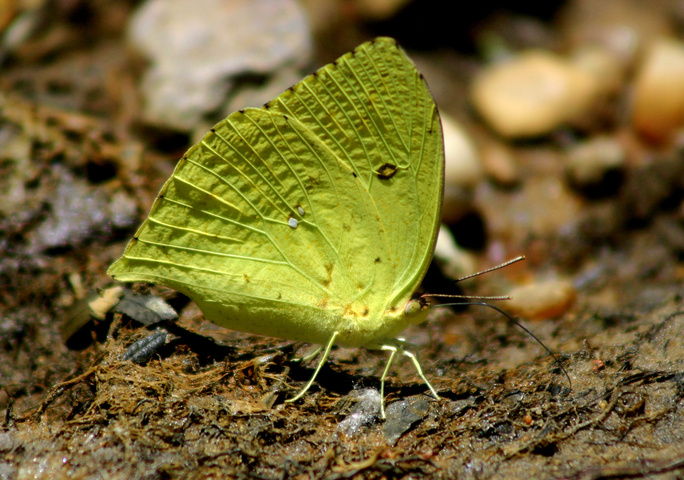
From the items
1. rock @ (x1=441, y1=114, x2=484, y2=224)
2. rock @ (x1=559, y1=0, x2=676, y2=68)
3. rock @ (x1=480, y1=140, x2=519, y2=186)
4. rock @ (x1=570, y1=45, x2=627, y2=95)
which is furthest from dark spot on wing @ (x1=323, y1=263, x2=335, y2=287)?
rock @ (x1=559, y1=0, x2=676, y2=68)

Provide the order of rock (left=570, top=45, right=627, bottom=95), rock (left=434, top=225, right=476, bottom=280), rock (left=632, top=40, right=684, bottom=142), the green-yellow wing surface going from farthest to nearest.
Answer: rock (left=570, top=45, right=627, bottom=95) < rock (left=632, top=40, right=684, bottom=142) < rock (left=434, top=225, right=476, bottom=280) < the green-yellow wing surface

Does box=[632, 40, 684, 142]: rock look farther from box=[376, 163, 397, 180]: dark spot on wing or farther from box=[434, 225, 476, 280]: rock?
box=[376, 163, 397, 180]: dark spot on wing

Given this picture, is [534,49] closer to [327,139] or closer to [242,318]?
[327,139]

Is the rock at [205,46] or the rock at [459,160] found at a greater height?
the rock at [205,46]

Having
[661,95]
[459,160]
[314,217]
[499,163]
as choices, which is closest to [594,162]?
[499,163]

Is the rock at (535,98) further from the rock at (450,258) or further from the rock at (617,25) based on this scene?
the rock at (450,258)

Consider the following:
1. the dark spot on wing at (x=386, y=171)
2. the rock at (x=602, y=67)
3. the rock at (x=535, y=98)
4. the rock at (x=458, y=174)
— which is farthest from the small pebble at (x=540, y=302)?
the rock at (x=602, y=67)
